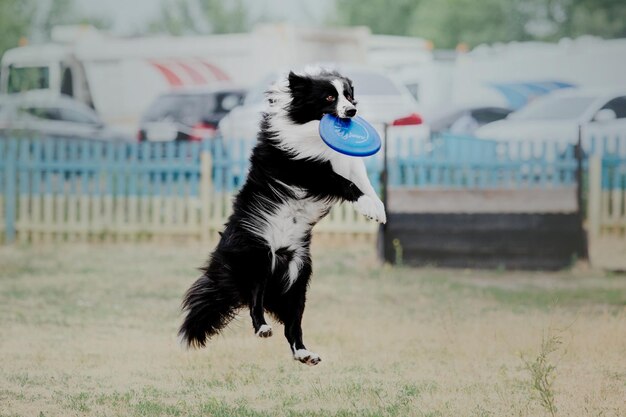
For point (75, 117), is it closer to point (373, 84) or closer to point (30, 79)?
→ point (30, 79)

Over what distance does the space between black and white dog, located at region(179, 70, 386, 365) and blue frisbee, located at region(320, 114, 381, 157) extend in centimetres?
7

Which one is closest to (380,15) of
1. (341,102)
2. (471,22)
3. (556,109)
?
(471,22)

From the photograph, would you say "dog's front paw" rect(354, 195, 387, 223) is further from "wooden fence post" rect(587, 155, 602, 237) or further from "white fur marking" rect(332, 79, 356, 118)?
"wooden fence post" rect(587, 155, 602, 237)

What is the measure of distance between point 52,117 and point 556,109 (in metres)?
9.30

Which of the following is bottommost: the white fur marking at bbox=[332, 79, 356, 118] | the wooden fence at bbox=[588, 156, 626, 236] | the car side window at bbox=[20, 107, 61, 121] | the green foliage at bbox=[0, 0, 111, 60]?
the wooden fence at bbox=[588, 156, 626, 236]

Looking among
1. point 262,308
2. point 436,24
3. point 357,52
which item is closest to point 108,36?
point 357,52

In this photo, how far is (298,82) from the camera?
5.71m

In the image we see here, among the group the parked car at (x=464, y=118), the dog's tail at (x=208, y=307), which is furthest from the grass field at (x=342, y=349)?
the parked car at (x=464, y=118)

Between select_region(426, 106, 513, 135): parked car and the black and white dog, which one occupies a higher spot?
the black and white dog

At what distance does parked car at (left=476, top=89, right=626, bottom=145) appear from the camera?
16188 mm

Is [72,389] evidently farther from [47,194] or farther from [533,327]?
[47,194]

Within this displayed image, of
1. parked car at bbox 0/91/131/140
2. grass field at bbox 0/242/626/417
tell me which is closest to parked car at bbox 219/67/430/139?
parked car at bbox 0/91/131/140

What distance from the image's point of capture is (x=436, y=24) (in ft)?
95.0

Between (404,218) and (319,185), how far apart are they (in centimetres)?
557
